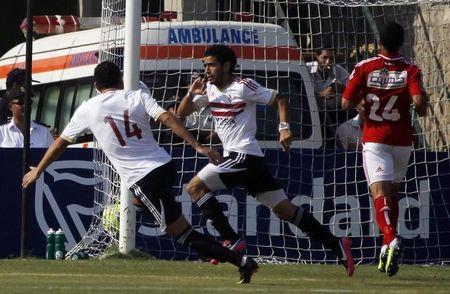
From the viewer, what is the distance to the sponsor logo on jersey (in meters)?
13.4

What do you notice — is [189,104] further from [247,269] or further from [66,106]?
[66,106]

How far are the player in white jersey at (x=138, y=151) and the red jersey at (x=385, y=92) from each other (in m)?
1.62

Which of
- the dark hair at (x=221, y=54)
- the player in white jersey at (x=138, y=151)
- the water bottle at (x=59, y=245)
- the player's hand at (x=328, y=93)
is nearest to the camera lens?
the player in white jersey at (x=138, y=151)

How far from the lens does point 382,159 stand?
44.2ft

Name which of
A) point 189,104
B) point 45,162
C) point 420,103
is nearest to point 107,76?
point 45,162

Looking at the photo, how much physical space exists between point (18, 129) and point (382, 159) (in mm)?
5428

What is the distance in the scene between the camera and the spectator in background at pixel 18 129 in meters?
17.3

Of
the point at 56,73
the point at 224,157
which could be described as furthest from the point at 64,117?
the point at 224,157

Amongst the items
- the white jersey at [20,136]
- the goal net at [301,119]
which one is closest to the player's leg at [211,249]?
the goal net at [301,119]

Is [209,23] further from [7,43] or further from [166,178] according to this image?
[7,43]

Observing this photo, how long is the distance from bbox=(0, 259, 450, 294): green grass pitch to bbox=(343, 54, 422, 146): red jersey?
125cm

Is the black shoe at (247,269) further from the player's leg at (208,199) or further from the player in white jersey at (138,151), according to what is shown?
the player's leg at (208,199)

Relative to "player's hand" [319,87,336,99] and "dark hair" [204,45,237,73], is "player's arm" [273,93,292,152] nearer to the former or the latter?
"dark hair" [204,45,237,73]

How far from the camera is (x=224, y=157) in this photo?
13695 millimetres
